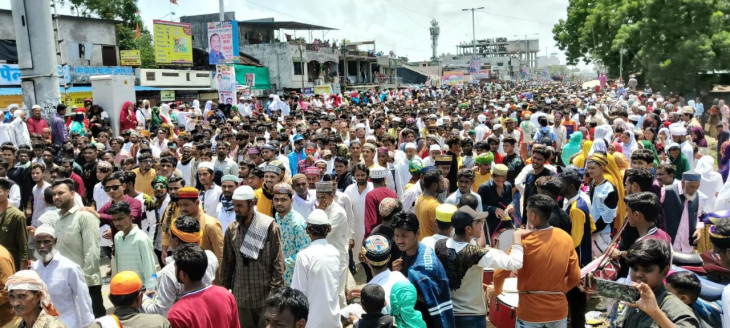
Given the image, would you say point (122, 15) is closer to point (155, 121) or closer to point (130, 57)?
point (130, 57)

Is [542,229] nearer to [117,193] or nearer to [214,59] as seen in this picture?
[117,193]

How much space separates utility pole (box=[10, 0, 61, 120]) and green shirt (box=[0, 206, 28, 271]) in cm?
952

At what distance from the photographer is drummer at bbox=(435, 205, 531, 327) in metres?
3.79

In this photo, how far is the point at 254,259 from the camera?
14.4 ft

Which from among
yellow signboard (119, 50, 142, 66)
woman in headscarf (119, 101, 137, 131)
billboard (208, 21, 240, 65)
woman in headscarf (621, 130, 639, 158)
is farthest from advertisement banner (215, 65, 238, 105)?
yellow signboard (119, 50, 142, 66)

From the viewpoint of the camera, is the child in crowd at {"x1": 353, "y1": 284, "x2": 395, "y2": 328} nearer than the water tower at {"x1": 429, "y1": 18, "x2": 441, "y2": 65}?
Yes

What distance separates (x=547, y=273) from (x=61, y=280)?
11.8 ft

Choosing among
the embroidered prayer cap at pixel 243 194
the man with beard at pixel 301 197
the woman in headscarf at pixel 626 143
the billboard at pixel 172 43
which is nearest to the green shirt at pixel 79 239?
the embroidered prayer cap at pixel 243 194

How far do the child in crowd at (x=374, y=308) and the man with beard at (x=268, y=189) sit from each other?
309 centimetres

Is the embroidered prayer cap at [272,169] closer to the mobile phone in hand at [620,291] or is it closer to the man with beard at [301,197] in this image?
the man with beard at [301,197]

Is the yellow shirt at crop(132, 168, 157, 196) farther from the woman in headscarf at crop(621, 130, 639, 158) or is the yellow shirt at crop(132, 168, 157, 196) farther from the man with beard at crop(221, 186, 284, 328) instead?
the woman in headscarf at crop(621, 130, 639, 158)

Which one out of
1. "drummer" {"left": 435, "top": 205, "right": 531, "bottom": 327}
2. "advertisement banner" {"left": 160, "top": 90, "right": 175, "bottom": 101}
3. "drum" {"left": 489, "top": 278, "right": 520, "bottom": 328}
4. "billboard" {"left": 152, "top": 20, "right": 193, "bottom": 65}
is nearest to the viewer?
"drummer" {"left": 435, "top": 205, "right": 531, "bottom": 327}

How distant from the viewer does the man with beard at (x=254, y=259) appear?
173 inches

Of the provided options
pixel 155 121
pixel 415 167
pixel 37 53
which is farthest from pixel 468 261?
pixel 155 121
